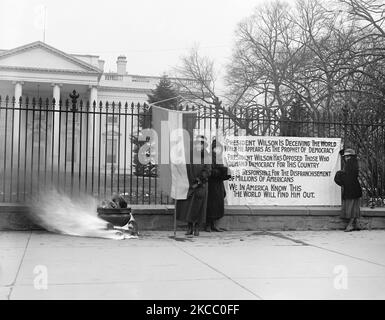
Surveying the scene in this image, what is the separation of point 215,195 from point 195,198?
55 cm

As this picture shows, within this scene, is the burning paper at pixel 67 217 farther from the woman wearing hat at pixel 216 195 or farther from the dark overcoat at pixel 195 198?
the woman wearing hat at pixel 216 195

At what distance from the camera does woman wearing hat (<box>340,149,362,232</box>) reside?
10164 mm

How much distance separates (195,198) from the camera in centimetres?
933

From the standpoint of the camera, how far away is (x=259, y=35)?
37.2 meters

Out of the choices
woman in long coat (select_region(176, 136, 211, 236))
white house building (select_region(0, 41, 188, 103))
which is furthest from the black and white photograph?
white house building (select_region(0, 41, 188, 103))

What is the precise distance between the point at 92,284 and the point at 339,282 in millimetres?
2766

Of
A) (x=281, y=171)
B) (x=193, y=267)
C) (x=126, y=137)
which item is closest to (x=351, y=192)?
(x=281, y=171)

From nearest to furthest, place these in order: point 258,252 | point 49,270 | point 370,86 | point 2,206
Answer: point 49,270
point 258,252
point 2,206
point 370,86

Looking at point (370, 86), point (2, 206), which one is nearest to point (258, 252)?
point (2, 206)

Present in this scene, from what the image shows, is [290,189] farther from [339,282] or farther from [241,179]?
[339,282]

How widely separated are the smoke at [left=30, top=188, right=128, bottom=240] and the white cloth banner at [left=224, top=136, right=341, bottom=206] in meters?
2.94

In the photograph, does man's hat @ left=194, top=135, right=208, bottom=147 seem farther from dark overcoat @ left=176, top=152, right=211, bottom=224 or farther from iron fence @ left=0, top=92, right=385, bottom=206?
iron fence @ left=0, top=92, right=385, bottom=206

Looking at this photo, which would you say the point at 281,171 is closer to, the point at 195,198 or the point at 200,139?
the point at 200,139

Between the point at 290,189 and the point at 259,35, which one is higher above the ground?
the point at 259,35
